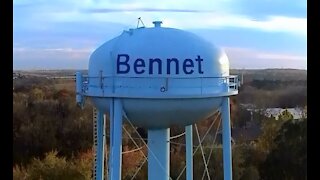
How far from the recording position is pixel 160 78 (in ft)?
17.4

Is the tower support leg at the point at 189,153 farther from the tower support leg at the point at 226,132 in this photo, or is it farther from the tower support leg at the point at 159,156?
the tower support leg at the point at 226,132

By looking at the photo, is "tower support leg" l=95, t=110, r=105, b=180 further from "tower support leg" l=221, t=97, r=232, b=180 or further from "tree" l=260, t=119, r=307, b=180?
"tree" l=260, t=119, r=307, b=180

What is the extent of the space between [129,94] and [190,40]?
3.56ft

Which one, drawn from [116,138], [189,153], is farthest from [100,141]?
[189,153]

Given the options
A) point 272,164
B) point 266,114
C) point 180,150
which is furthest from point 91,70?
point 266,114

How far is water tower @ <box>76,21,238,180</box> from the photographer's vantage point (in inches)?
209

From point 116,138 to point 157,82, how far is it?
84 cm

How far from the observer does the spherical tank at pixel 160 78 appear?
5301 mm

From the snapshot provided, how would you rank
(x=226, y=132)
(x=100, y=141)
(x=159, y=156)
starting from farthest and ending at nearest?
(x=100, y=141) < (x=159, y=156) < (x=226, y=132)

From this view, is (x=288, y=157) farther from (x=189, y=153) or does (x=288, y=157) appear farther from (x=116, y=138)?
(x=116, y=138)

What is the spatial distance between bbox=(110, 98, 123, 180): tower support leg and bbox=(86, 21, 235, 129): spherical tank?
0.10 meters

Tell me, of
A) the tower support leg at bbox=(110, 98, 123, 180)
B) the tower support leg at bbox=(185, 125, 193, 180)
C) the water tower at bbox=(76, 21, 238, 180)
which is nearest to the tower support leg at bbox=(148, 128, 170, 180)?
the water tower at bbox=(76, 21, 238, 180)

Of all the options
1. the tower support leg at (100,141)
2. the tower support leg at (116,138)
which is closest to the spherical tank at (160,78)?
the tower support leg at (116,138)

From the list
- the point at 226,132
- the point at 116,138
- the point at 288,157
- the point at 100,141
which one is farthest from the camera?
the point at 288,157
